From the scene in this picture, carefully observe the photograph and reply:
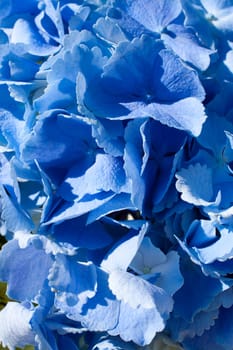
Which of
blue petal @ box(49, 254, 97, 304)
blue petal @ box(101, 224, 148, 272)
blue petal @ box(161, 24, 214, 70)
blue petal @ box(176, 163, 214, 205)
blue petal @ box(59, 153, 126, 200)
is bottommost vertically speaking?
Result: blue petal @ box(49, 254, 97, 304)

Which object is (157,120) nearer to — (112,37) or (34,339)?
(112,37)

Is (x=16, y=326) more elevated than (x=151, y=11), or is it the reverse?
(x=151, y=11)

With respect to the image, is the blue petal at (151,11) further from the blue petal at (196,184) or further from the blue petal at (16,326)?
the blue petal at (16,326)

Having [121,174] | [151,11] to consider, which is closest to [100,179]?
[121,174]

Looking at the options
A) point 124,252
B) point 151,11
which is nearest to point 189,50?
point 151,11

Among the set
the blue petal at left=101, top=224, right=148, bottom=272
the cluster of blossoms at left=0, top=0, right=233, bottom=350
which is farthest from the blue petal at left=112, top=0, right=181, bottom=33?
the blue petal at left=101, top=224, right=148, bottom=272

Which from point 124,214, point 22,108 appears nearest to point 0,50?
point 22,108

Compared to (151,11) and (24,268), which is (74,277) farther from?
(151,11)

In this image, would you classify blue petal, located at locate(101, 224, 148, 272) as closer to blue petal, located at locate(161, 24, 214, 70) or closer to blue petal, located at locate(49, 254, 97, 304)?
blue petal, located at locate(49, 254, 97, 304)
